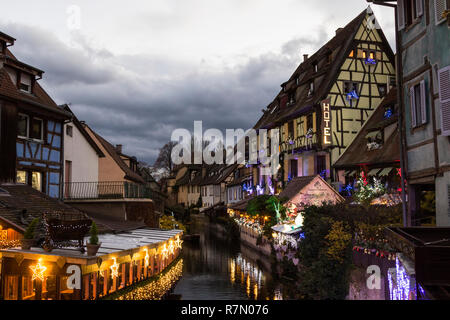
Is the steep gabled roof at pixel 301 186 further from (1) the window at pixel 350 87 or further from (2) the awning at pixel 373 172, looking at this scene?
(1) the window at pixel 350 87

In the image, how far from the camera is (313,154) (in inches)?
1164

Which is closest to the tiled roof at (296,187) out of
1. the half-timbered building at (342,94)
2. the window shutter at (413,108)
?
the half-timbered building at (342,94)

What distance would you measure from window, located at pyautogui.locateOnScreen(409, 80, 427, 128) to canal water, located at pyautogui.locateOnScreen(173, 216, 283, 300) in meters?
7.41

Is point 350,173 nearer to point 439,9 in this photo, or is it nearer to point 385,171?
point 385,171

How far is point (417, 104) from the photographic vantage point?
43.7ft

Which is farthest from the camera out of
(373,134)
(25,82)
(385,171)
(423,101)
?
(373,134)

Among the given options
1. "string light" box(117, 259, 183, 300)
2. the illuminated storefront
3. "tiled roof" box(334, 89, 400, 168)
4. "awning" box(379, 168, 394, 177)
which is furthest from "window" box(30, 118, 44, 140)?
"awning" box(379, 168, 394, 177)

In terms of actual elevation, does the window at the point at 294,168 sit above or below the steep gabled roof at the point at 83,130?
below

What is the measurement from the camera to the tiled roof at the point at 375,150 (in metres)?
21.2

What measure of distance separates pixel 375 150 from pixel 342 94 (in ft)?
23.1

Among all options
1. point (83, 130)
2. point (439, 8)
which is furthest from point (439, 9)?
point (83, 130)

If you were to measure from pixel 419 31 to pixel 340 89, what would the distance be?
52.8 ft
